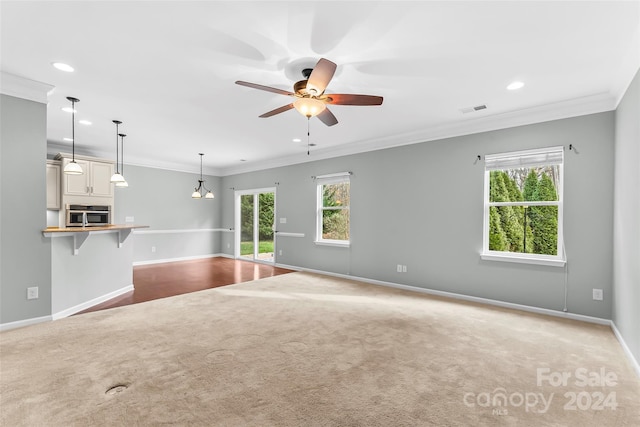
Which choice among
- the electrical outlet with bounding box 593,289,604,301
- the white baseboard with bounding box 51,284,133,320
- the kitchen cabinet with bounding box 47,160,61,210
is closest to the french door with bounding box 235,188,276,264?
the white baseboard with bounding box 51,284,133,320

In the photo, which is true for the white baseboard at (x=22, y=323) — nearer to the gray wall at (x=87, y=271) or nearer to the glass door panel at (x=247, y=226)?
the gray wall at (x=87, y=271)

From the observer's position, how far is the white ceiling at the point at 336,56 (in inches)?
82.7

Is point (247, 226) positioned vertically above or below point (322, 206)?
below

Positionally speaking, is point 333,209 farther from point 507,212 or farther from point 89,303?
point 89,303

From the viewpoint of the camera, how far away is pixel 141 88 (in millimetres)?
3369

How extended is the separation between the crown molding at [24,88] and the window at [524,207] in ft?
18.8

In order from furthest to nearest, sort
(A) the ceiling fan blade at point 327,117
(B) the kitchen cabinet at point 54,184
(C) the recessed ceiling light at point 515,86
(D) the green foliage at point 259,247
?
(D) the green foliage at point 259,247 → (B) the kitchen cabinet at point 54,184 → (C) the recessed ceiling light at point 515,86 → (A) the ceiling fan blade at point 327,117

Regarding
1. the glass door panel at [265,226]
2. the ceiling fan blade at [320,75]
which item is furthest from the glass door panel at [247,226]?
the ceiling fan blade at [320,75]

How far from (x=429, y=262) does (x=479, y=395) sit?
2952 mm

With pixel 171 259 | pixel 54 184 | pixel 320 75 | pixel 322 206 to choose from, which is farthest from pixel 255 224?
pixel 320 75

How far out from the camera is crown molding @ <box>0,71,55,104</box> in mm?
3100

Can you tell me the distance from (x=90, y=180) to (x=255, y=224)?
381 cm

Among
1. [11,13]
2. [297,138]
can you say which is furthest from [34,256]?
[297,138]

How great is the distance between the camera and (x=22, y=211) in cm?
327
